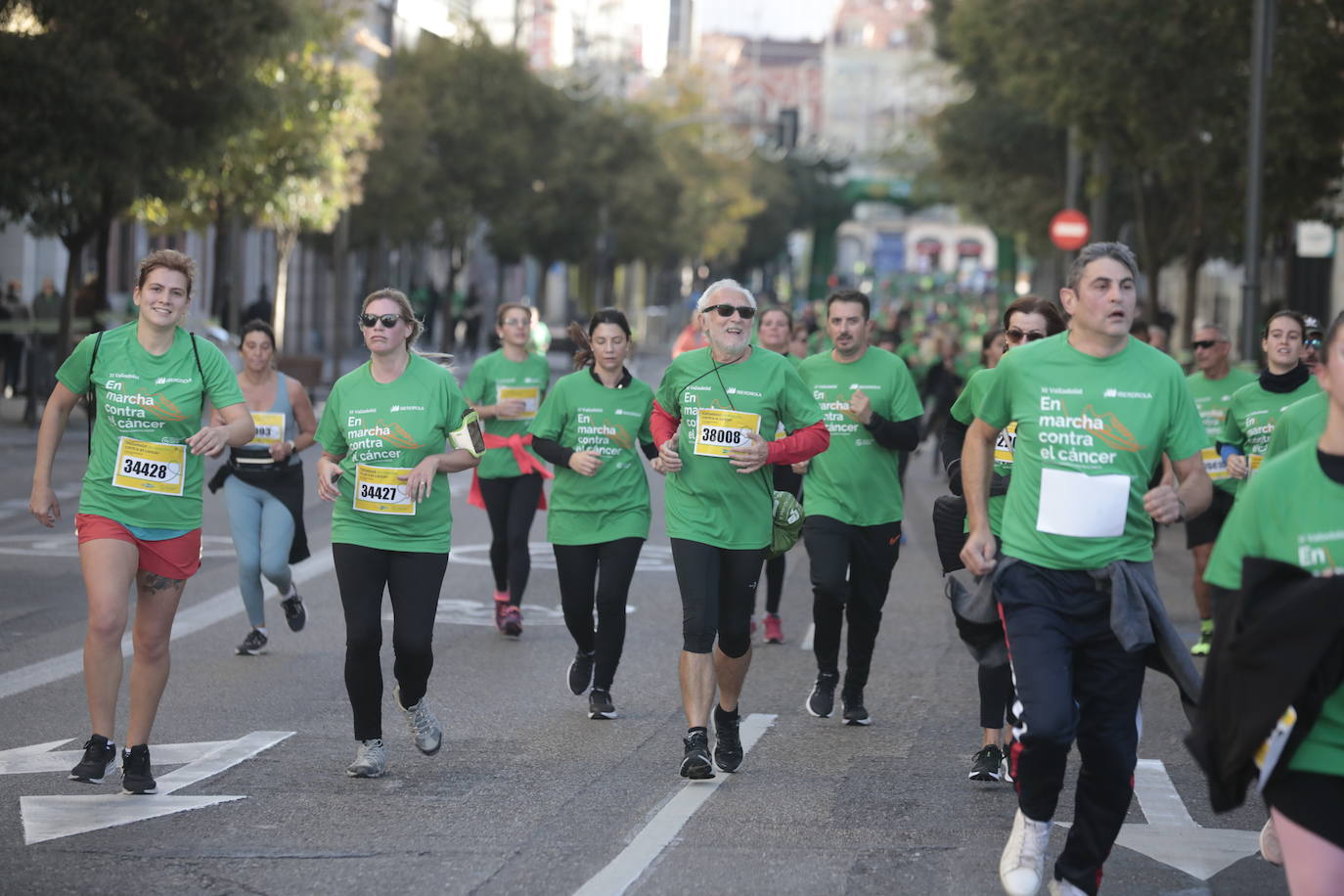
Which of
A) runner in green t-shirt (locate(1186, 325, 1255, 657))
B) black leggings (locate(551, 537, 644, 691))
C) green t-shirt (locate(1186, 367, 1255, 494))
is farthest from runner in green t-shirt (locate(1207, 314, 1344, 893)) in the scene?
green t-shirt (locate(1186, 367, 1255, 494))

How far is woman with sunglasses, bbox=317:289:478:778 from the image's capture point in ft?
25.9

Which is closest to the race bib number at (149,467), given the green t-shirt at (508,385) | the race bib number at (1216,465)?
the green t-shirt at (508,385)

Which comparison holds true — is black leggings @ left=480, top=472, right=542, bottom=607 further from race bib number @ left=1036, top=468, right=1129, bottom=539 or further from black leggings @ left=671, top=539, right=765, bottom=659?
race bib number @ left=1036, top=468, right=1129, bottom=539

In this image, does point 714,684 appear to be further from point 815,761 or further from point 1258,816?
point 1258,816

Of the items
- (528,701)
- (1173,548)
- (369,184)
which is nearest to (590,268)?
(369,184)

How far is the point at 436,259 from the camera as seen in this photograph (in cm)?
8212

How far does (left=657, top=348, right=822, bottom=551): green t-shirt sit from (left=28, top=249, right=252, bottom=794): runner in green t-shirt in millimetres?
1601

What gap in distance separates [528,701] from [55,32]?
1782 cm

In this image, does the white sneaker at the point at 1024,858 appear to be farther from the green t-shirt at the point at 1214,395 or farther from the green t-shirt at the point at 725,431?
the green t-shirt at the point at 1214,395

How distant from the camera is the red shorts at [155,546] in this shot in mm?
7594

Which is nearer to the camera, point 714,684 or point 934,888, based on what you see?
point 934,888

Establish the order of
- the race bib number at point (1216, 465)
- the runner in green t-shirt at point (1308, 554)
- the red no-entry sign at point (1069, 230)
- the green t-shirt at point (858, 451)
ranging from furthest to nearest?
1. the red no-entry sign at point (1069, 230)
2. the race bib number at point (1216, 465)
3. the green t-shirt at point (858, 451)
4. the runner in green t-shirt at point (1308, 554)

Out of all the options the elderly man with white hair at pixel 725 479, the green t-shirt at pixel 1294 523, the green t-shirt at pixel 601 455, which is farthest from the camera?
the green t-shirt at pixel 601 455

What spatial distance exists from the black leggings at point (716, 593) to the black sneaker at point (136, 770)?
195cm
